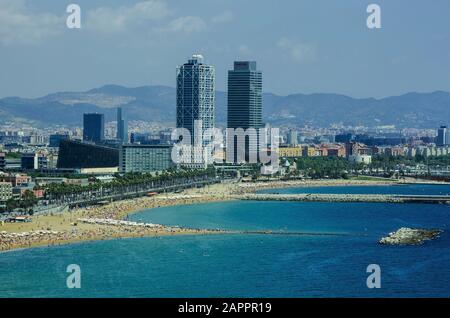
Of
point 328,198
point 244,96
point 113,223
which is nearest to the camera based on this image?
point 113,223

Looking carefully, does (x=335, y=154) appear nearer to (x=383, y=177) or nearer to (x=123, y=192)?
(x=383, y=177)

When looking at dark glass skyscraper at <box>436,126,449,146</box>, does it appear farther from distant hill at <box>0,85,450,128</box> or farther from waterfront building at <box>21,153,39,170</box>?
waterfront building at <box>21,153,39,170</box>

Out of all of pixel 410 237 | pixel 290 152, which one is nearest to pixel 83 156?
pixel 290 152

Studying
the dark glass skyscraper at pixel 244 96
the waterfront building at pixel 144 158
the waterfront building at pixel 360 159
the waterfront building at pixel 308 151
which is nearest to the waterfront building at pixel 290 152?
the waterfront building at pixel 308 151

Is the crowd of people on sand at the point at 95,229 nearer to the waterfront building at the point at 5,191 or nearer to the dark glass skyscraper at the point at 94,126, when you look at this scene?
the waterfront building at the point at 5,191

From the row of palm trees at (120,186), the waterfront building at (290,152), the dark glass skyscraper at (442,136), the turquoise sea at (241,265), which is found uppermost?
the dark glass skyscraper at (442,136)

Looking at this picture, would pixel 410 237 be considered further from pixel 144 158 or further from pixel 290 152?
pixel 290 152
